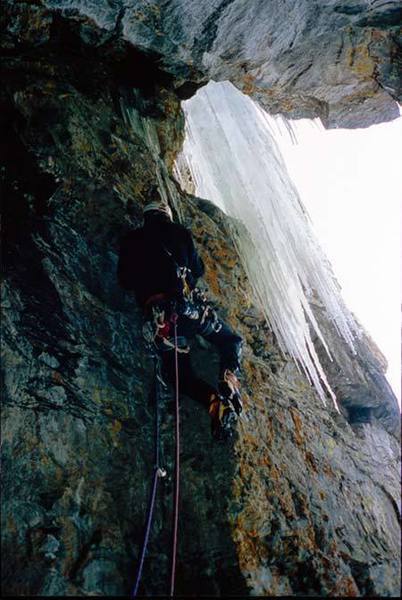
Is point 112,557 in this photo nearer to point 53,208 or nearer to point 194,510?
point 194,510

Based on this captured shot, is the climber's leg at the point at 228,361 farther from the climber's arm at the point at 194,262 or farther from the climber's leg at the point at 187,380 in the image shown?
the climber's arm at the point at 194,262

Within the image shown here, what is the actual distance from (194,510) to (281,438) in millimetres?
1256

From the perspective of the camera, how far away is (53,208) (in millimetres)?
4578

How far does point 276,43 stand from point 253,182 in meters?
3.11

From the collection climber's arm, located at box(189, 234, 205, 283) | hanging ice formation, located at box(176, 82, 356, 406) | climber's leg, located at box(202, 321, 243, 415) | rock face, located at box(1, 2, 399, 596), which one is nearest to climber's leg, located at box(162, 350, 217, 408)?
climber's leg, located at box(202, 321, 243, 415)

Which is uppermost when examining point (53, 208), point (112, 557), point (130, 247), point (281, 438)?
point (53, 208)

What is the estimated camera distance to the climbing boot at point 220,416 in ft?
11.0

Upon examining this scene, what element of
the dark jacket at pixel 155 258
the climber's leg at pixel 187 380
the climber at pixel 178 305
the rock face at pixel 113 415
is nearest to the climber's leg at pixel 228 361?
the climber at pixel 178 305

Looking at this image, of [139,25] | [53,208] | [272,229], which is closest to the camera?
[53,208]

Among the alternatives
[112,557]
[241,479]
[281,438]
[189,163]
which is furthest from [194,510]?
[189,163]

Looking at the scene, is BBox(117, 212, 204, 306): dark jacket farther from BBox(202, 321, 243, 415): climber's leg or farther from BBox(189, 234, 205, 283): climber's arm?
BBox(202, 321, 243, 415): climber's leg

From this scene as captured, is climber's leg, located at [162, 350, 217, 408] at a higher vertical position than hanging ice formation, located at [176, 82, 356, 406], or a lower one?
lower

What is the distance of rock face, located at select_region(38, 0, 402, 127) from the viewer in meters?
4.81

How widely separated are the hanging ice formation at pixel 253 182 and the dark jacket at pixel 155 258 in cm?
373
